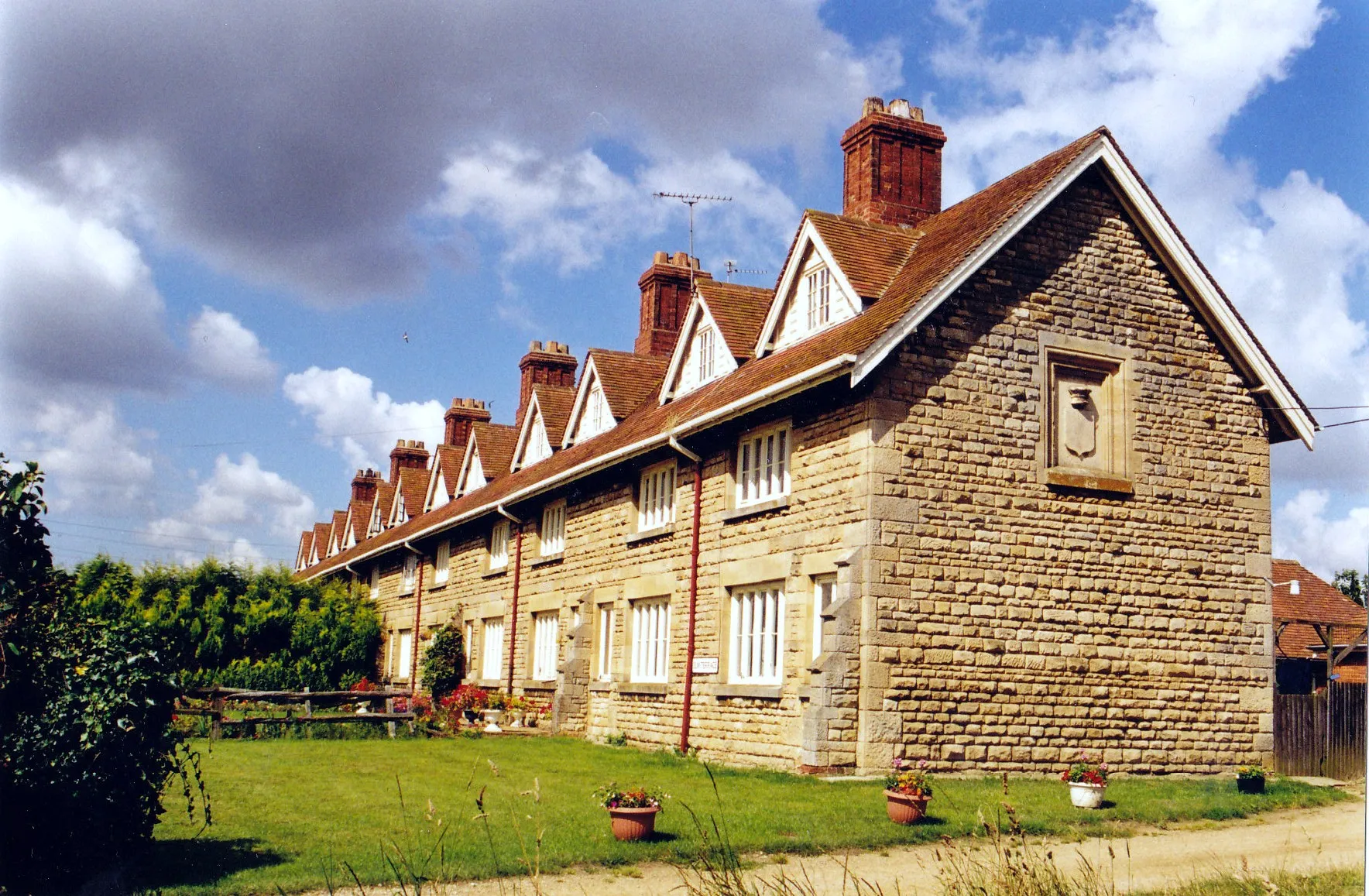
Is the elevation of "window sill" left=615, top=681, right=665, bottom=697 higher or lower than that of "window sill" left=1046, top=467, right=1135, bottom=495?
lower

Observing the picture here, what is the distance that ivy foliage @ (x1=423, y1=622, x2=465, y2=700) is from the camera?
30.3 metres

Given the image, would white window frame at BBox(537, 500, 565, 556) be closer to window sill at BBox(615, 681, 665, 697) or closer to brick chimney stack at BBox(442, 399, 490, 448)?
window sill at BBox(615, 681, 665, 697)

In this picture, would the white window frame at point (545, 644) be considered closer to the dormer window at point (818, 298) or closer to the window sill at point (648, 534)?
the window sill at point (648, 534)

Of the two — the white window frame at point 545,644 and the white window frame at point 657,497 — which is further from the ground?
the white window frame at point 657,497

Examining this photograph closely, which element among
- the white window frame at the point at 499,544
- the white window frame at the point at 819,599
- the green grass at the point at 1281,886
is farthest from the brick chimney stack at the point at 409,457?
the green grass at the point at 1281,886

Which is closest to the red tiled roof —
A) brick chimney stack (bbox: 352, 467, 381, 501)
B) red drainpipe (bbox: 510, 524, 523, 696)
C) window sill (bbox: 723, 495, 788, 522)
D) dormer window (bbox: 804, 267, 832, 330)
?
dormer window (bbox: 804, 267, 832, 330)

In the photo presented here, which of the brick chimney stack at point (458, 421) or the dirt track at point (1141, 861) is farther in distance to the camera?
the brick chimney stack at point (458, 421)

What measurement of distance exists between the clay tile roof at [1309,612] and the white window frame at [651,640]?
65.3 ft

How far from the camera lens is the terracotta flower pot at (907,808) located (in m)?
11.6

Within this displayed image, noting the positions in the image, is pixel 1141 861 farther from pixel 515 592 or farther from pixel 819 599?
pixel 515 592

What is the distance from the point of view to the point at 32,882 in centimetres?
815

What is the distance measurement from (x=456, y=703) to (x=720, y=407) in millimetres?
10154

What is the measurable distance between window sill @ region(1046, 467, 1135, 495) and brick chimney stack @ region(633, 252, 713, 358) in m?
12.8

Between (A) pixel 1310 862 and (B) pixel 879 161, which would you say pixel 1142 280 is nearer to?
(B) pixel 879 161
